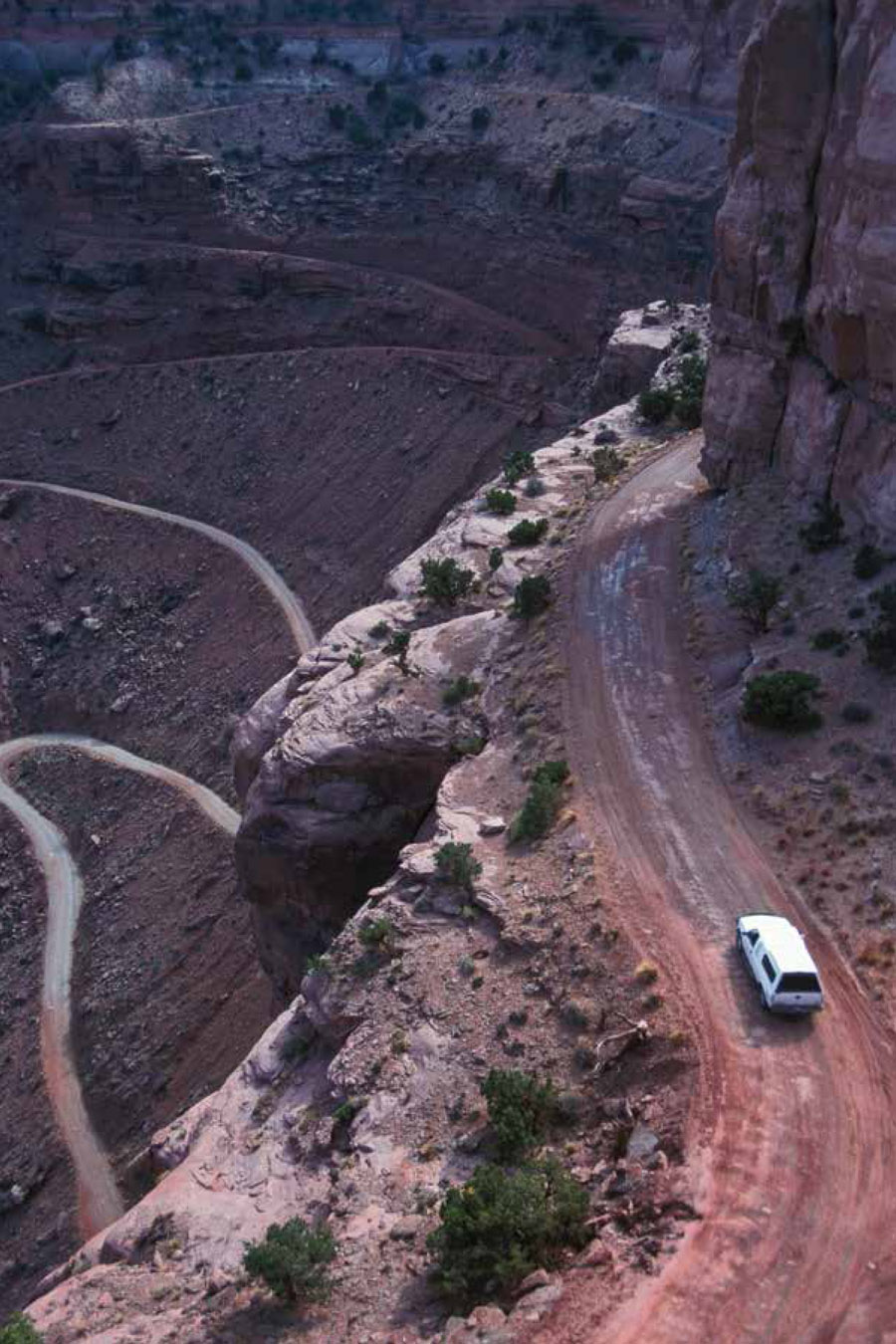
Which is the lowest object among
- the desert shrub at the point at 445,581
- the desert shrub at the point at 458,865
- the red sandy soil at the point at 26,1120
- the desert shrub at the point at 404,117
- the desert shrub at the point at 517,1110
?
the red sandy soil at the point at 26,1120

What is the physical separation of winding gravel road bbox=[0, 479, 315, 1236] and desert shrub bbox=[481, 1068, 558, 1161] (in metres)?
17.4

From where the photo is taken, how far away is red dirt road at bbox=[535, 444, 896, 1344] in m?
13.4

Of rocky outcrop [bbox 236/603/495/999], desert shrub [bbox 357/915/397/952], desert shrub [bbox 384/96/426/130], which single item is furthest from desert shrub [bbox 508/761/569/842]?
desert shrub [bbox 384/96/426/130]

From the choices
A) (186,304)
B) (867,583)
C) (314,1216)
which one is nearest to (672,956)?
(314,1216)

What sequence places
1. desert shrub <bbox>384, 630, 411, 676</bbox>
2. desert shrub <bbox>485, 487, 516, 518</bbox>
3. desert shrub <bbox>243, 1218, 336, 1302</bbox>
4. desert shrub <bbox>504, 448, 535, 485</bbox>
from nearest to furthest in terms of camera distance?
desert shrub <bbox>243, 1218, 336, 1302</bbox>, desert shrub <bbox>384, 630, 411, 676</bbox>, desert shrub <bbox>485, 487, 516, 518</bbox>, desert shrub <bbox>504, 448, 535, 485</bbox>

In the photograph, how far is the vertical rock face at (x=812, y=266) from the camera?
82.3 ft

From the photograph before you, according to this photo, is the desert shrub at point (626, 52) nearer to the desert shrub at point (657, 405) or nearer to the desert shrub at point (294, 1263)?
the desert shrub at point (657, 405)

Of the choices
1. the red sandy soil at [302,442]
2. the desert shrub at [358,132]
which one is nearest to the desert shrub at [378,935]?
the red sandy soil at [302,442]

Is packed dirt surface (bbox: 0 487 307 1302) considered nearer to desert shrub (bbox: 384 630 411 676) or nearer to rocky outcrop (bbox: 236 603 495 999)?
rocky outcrop (bbox: 236 603 495 999)

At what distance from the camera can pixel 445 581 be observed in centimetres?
3130

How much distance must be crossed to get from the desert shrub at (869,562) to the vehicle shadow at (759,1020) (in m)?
10.5

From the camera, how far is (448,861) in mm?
21594

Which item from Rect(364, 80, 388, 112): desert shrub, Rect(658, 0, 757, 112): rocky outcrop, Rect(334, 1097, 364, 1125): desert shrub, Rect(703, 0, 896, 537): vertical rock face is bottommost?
Rect(334, 1097, 364, 1125): desert shrub

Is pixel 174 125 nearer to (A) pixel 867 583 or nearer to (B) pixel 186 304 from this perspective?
(B) pixel 186 304
